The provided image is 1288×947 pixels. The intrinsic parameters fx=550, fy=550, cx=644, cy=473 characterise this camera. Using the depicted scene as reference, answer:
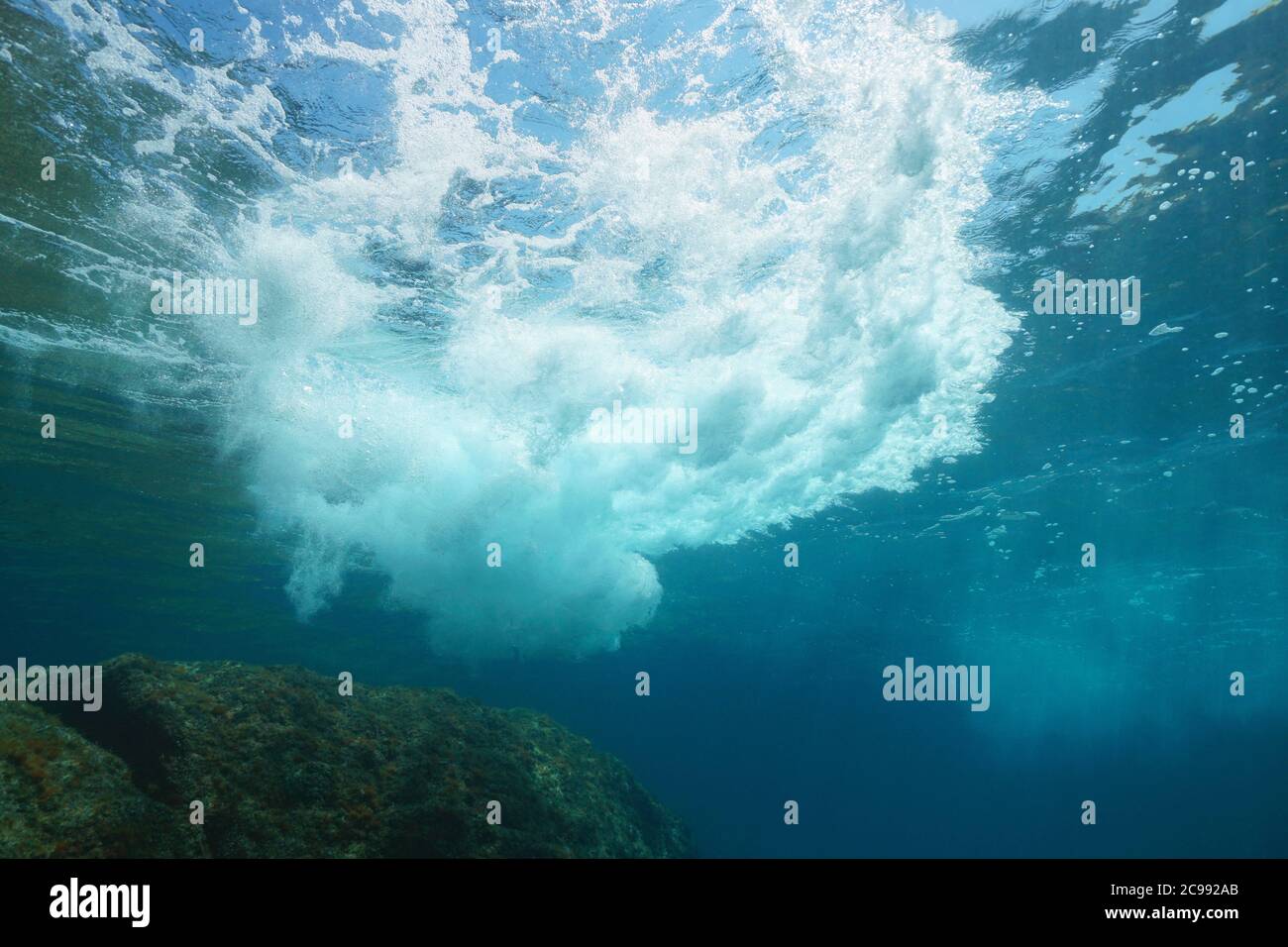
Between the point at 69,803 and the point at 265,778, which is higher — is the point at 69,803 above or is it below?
above

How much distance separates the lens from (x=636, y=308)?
42.9 feet

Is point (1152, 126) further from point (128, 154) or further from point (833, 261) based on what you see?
point (128, 154)

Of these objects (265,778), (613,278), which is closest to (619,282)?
(613,278)

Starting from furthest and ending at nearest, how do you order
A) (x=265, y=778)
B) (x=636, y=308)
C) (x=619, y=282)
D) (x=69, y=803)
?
1. (x=636, y=308)
2. (x=619, y=282)
3. (x=265, y=778)
4. (x=69, y=803)

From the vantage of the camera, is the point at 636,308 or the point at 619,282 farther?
the point at 636,308

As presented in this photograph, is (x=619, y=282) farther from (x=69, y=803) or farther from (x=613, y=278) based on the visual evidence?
(x=69, y=803)

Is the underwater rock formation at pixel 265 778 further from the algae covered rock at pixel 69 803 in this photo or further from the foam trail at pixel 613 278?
the foam trail at pixel 613 278

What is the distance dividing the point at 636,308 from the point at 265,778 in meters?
10.9

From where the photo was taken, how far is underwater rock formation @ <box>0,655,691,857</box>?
5.96 meters

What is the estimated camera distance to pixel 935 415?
1667 centimetres

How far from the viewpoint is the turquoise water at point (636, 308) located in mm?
7848

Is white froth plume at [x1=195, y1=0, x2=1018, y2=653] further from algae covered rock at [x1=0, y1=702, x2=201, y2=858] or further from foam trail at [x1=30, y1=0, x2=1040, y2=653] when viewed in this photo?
algae covered rock at [x1=0, y1=702, x2=201, y2=858]

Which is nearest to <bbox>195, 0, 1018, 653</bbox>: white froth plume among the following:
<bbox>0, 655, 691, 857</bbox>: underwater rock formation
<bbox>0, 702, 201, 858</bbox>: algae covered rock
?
<bbox>0, 655, 691, 857</bbox>: underwater rock formation
